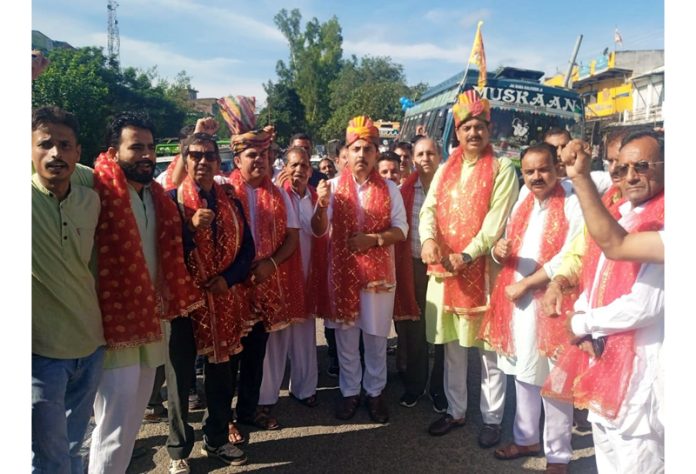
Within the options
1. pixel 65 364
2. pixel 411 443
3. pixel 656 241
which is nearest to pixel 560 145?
pixel 656 241

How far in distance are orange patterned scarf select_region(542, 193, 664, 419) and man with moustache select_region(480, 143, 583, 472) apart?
0.54 m

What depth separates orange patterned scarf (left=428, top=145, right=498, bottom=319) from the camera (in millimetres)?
3045

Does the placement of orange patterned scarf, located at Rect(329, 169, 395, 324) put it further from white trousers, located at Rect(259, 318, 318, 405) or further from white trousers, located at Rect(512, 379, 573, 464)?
white trousers, located at Rect(512, 379, 573, 464)

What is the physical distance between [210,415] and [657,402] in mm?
2256

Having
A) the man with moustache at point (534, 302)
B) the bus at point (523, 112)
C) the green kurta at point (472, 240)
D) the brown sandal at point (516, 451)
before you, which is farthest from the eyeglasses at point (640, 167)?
the bus at point (523, 112)

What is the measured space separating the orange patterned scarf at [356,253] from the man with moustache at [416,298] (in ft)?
0.91

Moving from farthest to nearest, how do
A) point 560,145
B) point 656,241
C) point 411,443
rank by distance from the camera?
point 560,145 → point 411,443 → point 656,241

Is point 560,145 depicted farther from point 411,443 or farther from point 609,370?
point 411,443

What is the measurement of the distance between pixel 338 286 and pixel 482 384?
115cm

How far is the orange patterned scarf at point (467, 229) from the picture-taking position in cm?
304

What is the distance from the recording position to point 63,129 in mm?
1946

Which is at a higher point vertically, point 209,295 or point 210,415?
point 209,295

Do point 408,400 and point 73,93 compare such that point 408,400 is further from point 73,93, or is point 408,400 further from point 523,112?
point 523,112

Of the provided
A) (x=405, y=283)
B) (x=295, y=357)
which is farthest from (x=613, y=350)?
(x=295, y=357)
